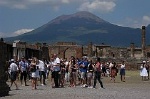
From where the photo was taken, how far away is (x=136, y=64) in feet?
254

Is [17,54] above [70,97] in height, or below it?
above

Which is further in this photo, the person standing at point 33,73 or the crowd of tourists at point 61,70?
the crowd of tourists at point 61,70

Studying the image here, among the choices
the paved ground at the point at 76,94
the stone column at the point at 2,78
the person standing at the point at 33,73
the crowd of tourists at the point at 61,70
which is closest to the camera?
the paved ground at the point at 76,94

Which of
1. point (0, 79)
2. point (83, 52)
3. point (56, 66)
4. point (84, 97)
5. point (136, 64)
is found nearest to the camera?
point (84, 97)

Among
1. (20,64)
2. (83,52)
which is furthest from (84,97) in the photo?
(83,52)

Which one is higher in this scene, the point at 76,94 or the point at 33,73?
the point at 33,73

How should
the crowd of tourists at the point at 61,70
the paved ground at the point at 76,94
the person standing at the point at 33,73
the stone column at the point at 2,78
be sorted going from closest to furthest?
the paved ground at the point at 76,94 → the stone column at the point at 2,78 → the person standing at the point at 33,73 → the crowd of tourists at the point at 61,70

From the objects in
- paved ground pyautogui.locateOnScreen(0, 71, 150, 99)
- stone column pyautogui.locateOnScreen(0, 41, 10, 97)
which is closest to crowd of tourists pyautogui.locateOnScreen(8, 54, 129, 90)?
paved ground pyautogui.locateOnScreen(0, 71, 150, 99)

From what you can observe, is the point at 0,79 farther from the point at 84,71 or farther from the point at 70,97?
the point at 84,71

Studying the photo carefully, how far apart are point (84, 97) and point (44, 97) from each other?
1.69 meters

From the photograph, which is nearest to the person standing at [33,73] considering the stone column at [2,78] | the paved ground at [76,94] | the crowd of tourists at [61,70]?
the crowd of tourists at [61,70]

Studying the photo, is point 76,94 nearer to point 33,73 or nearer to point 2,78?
point 2,78

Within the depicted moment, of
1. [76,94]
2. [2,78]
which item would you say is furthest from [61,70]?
[2,78]

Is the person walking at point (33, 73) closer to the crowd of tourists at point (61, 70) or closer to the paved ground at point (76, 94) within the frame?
the crowd of tourists at point (61, 70)
